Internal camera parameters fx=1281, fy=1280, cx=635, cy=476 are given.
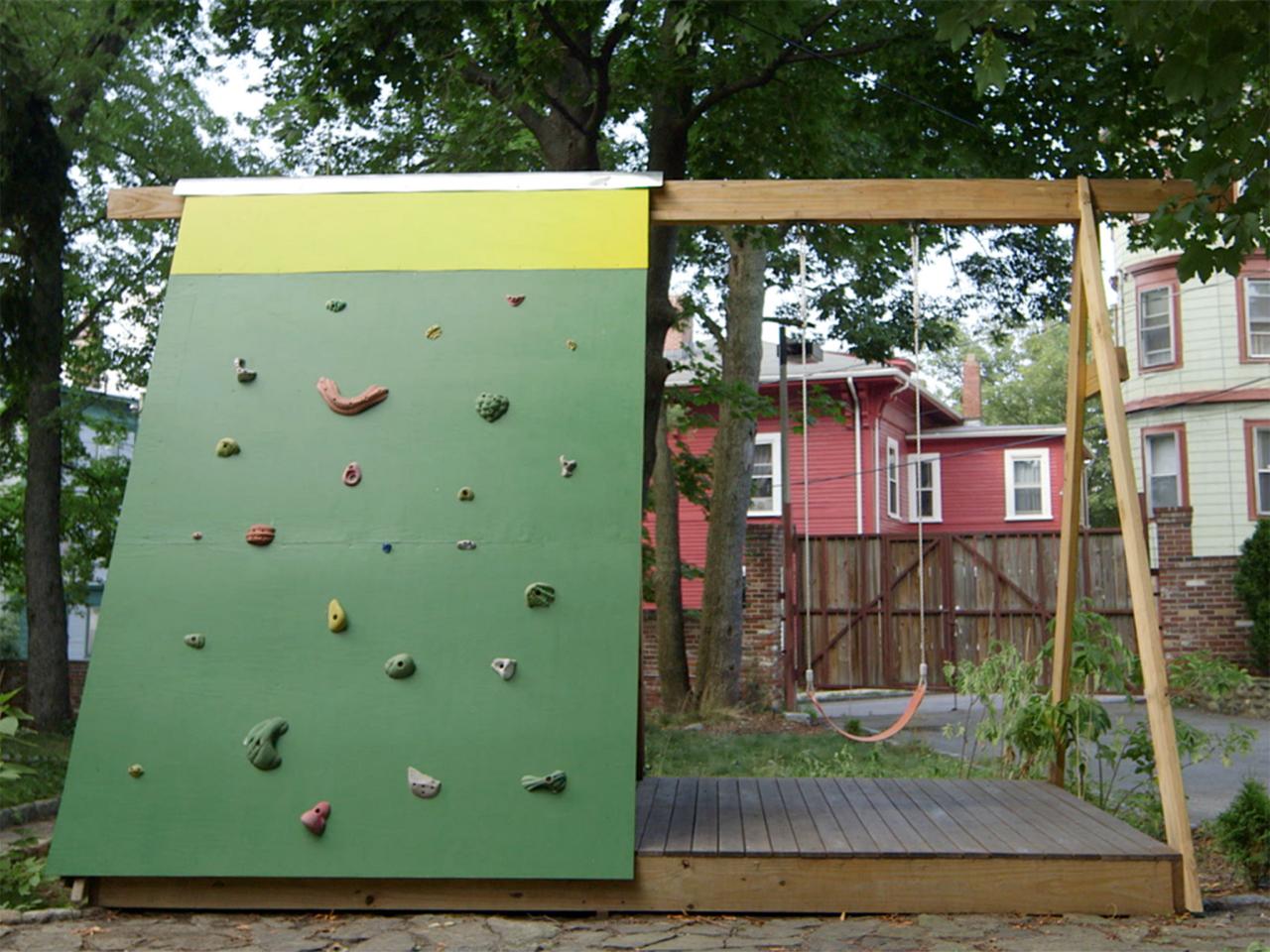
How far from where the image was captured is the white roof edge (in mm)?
5551

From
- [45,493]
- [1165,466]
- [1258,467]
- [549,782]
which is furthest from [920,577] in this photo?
[1165,466]

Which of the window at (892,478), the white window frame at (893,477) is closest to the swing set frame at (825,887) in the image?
the white window frame at (893,477)

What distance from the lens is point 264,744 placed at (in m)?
4.79

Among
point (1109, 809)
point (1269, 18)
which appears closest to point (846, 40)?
point (1269, 18)

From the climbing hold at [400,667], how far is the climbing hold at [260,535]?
0.72m

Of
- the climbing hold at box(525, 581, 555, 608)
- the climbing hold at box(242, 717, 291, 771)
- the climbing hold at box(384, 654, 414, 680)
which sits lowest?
the climbing hold at box(242, 717, 291, 771)

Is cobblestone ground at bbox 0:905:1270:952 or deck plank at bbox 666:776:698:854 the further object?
deck plank at bbox 666:776:698:854

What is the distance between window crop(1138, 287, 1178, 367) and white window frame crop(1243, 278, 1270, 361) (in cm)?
101

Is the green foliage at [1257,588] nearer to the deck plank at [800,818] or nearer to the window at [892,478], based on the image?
the window at [892,478]

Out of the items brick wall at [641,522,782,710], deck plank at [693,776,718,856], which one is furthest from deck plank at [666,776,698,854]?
brick wall at [641,522,782,710]

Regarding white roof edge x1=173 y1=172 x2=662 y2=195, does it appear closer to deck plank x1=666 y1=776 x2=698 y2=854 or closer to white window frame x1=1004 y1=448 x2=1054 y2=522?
deck plank x1=666 y1=776 x2=698 y2=854

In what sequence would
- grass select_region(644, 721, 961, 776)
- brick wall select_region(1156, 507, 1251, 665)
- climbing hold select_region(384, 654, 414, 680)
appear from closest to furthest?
1. climbing hold select_region(384, 654, 414, 680)
2. grass select_region(644, 721, 961, 776)
3. brick wall select_region(1156, 507, 1251, 665)

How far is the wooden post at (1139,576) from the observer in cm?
483

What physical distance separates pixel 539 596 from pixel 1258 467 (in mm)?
16521
